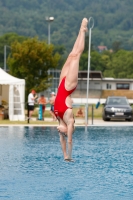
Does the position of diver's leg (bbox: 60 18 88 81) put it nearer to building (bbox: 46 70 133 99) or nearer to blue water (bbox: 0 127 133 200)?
blue water (bbox: 0 127 133 200)

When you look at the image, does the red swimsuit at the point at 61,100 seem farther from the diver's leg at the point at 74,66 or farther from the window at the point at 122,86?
the window at the point at 122,86

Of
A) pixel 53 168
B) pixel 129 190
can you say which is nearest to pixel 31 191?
pixel 129 190

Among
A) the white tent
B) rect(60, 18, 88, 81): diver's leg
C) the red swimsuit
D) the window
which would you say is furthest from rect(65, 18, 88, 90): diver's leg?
Answer: the window

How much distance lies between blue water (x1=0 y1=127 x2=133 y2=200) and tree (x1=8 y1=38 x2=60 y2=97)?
16.3m

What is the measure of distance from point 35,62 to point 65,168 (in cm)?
2761

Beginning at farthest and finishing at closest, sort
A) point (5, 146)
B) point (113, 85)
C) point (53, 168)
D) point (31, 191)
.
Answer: point (113, 85) < point (5, 146) < point (53, 168) < point (31, 191)

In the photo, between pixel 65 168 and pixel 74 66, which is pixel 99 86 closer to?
pixel 65 168

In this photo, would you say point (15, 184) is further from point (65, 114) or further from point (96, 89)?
point (96, 89)

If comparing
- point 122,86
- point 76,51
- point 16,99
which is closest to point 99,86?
point 122,86

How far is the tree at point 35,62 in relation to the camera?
43.5m

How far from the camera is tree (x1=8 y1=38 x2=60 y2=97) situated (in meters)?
43.5

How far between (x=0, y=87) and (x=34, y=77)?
310 centimetres

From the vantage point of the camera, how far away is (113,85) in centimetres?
10825

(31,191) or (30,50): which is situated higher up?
(30,50)
